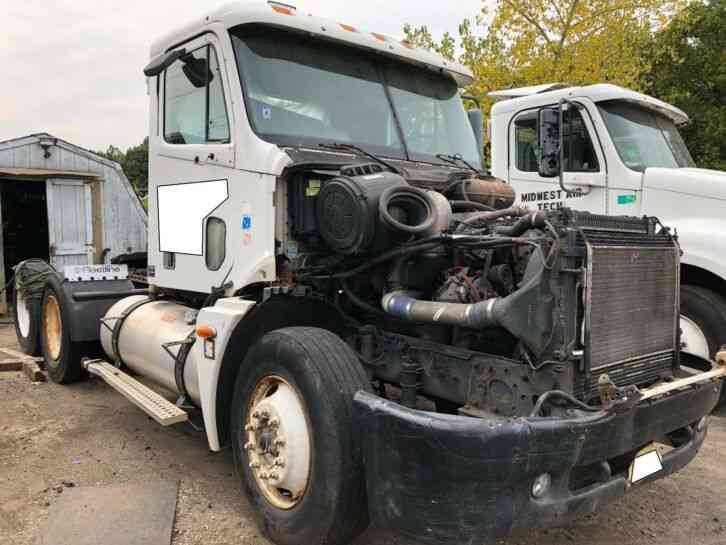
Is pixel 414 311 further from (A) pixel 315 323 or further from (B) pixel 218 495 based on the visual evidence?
(B) pixel 218 495

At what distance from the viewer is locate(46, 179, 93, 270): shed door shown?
11.7 meters

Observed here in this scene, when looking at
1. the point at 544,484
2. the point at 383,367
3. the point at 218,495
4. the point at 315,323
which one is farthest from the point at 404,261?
the point at 218,495

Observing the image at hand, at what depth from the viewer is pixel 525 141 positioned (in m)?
7.10

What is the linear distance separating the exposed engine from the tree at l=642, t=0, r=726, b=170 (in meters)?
19.1

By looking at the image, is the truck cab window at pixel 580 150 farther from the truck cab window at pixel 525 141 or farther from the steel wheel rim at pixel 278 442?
the steel wheel rim at pixel 278 442

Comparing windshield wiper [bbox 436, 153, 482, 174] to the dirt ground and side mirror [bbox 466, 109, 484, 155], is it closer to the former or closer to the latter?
side mirror [bbox 466, 109, 484, 155]

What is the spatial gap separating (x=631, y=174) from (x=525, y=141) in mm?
1288

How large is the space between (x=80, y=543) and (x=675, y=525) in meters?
3.27

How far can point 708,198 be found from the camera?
5.82 meters

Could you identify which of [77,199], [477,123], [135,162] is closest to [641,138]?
[477,123]

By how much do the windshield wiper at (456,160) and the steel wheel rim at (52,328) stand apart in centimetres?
408

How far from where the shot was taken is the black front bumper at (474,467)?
2369 mm

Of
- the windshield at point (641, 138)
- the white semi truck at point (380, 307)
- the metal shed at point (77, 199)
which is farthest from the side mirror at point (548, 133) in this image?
the metal shed at point (77, 199)

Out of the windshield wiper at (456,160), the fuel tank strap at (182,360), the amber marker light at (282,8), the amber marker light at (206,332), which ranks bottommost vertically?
the fuel tank strap at (182,360)
